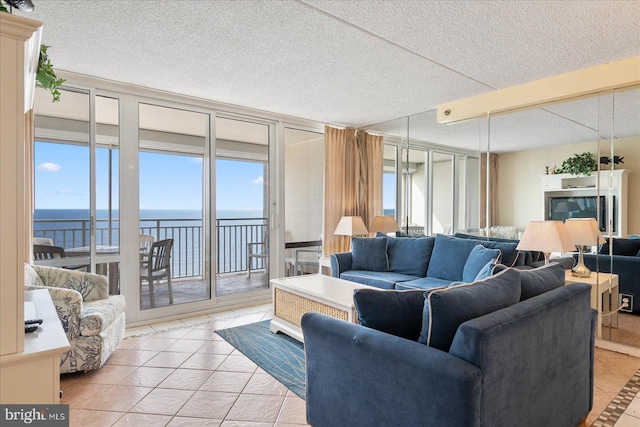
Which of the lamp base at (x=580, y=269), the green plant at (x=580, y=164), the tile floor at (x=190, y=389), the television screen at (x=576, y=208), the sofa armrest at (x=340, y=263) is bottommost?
the tile floor at (x=190, y=389)

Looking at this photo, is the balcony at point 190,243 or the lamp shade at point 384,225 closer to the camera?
the balcony at point 190,243

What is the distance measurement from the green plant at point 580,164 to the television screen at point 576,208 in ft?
0.77

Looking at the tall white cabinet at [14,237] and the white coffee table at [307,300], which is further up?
the tall white cabinet at [14,237]

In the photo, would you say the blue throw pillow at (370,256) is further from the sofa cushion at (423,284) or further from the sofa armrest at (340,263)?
the sofa cushion at (423,284)

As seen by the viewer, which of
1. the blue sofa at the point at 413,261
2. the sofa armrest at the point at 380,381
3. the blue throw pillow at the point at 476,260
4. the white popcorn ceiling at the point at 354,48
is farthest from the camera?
the blue sofa at the point at 413,261

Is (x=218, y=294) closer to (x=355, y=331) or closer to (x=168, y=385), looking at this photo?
(x=168, y=385)

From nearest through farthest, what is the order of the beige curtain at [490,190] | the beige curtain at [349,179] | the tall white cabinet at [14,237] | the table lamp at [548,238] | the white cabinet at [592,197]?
the tall white cabinet at [14,237] < the table lamp at [548,238] < the white cabinet at [592,197] < the beige curtain at [490,190] < the beige curtain at [349,179]

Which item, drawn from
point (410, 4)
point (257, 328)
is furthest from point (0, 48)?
point (257, 328)

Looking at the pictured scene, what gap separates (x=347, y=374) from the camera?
163cm

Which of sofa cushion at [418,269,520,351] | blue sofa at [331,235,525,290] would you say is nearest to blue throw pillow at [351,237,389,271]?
blue sofa at [331,235,525,290]

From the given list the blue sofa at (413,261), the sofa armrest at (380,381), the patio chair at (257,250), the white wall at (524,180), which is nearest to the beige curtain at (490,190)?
the white wall at (524,180)

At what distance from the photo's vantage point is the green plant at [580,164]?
3236mm

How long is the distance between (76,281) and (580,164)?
449 centimetres

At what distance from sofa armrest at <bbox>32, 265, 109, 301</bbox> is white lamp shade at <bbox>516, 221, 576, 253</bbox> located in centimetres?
353
